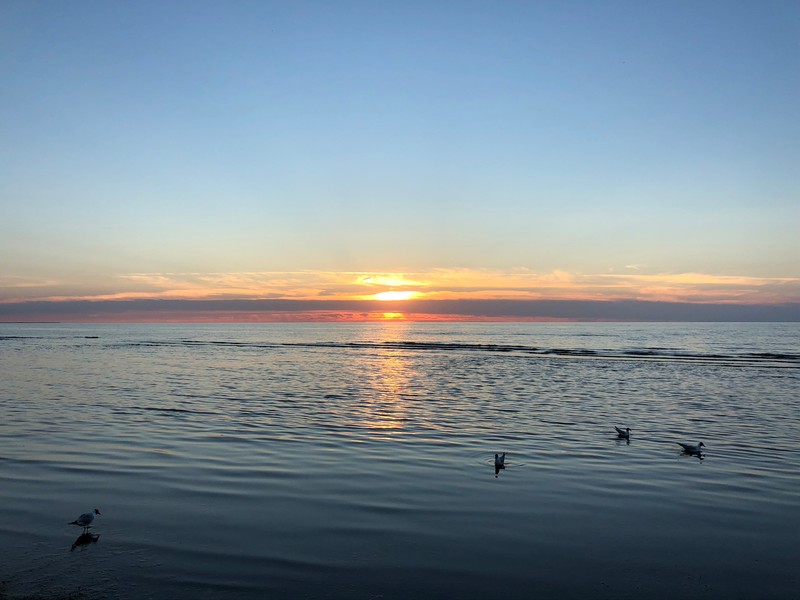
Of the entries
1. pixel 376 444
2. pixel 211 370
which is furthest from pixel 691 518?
pixel 211 370

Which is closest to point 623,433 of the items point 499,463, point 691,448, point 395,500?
point 691,448

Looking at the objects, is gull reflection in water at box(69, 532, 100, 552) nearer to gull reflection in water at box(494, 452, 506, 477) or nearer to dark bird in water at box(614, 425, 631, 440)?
gull reflection in water at box(494, 452, 506, 477)

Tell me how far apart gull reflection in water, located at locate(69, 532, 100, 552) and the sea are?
29 mm

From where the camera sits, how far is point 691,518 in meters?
11.3

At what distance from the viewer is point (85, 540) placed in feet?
31.0

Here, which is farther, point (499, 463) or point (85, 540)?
point (499, 463)

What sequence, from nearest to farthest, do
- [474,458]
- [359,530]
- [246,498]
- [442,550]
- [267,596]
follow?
[267,596] → [442,550] → [359,530] → [246,498] → [474,458]

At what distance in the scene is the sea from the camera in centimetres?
837

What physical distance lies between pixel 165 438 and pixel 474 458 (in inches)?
377

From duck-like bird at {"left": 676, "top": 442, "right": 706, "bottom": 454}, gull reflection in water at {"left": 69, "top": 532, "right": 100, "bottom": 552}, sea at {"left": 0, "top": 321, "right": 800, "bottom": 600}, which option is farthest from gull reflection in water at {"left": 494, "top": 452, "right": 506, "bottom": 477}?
gull reflection in water at {"left": 69, "top": 532, "right": 100, "bottom": 552}

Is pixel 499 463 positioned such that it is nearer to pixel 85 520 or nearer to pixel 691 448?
pixel 691 448

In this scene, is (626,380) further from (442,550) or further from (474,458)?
(442,550)

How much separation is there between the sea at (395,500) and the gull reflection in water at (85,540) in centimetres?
3

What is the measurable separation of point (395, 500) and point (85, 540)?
5.63 m
